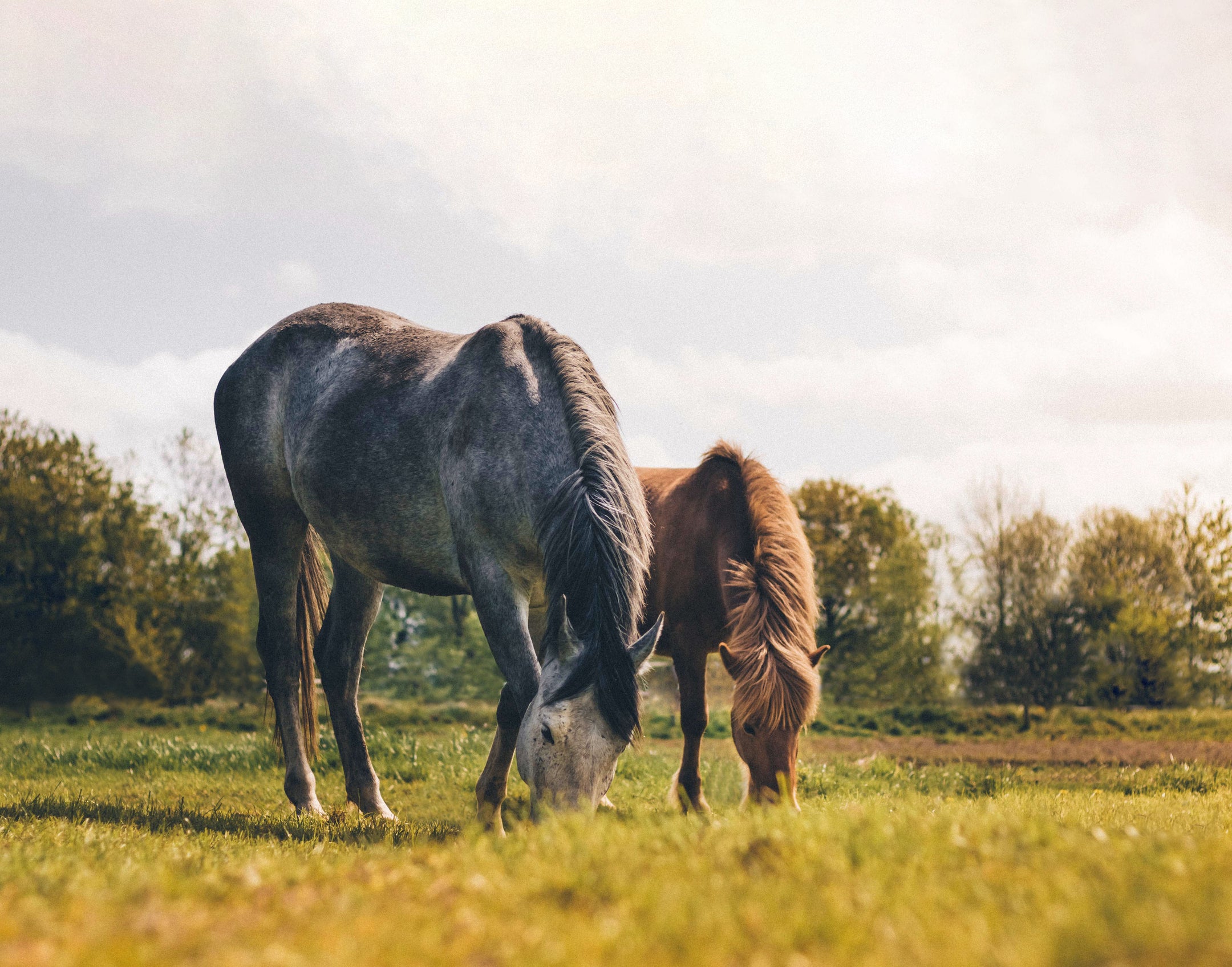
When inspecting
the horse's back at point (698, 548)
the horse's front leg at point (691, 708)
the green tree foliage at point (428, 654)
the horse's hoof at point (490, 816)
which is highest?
the horse's back at point (698, 548)

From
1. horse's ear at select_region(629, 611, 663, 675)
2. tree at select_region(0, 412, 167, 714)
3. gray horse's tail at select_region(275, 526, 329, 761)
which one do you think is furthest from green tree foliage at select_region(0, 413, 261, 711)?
horse's ear at select_region(629, 611, 663, 675)

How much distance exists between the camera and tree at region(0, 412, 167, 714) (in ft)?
77.0

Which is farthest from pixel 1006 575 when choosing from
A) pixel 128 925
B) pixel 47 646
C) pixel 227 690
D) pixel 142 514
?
pixel 128 925

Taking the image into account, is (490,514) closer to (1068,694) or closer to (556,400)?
(556,400)

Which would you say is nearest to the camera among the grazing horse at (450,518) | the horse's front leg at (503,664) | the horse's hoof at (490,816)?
the grazing horse at (450,518)

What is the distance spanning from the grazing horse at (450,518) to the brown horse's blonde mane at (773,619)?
113cm

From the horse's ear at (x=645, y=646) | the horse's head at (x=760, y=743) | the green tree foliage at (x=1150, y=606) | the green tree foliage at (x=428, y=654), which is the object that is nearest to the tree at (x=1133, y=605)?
the green tree foliage at (x=1150, y=606)

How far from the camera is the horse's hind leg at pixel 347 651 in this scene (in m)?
6.77

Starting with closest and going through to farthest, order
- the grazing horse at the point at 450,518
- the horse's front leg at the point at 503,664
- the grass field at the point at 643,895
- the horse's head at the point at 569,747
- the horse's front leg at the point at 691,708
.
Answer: the grass field at the point at 643,895
the horse's head at the point at 569,747
the grazing horse at the point at 450,518
the horse's front leg at the point at 503,664
the horse's front leg at the point at 691,708

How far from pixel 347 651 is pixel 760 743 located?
3.54 metres

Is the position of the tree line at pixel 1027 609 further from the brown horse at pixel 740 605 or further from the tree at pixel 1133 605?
the brown horse at pixel 740 605

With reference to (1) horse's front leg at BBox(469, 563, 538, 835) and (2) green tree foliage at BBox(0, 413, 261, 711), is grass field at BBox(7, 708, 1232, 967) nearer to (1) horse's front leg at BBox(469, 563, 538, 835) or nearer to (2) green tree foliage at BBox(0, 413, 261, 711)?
(1) horse's front leg at BBox(469, 563, 538, 835)

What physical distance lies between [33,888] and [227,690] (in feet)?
87.1

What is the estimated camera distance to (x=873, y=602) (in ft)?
103
